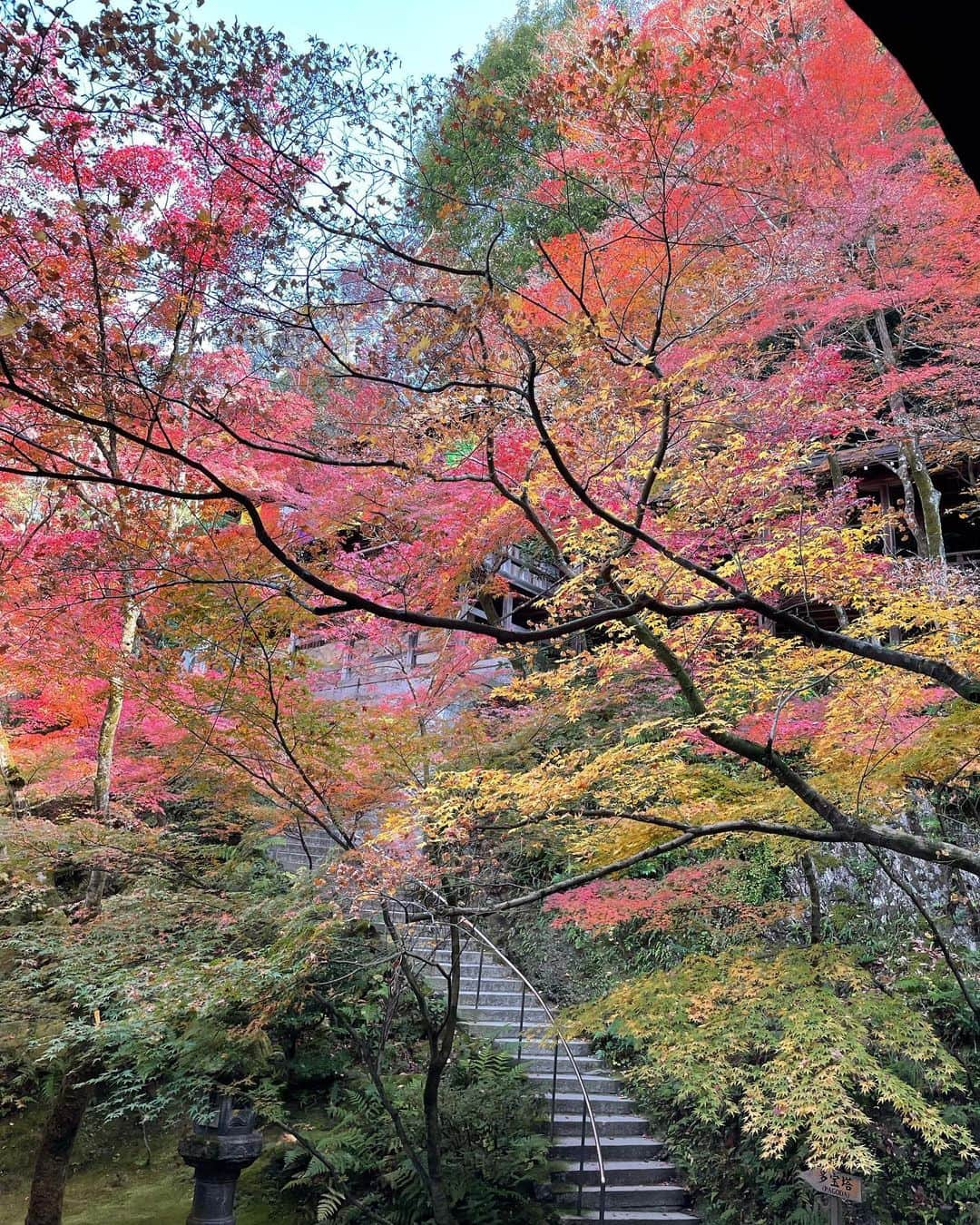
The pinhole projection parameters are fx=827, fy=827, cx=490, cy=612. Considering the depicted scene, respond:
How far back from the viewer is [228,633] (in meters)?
5.68

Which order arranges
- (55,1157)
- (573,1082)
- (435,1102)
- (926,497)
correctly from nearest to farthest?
(435,1102) < (55,1157) < (573,1082) < (926,497)

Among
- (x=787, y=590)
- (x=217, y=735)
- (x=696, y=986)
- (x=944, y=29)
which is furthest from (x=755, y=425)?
(x=944, y=29)

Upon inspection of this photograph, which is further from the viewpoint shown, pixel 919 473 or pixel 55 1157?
pixel 919 473

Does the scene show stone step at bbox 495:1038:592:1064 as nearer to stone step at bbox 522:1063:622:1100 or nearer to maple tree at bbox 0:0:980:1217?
stone step at bbox 522:1063:622:1100

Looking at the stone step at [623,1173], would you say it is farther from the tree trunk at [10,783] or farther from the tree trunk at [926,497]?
the tree trunk at [926,497]

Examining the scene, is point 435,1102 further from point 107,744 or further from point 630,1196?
point 107,744

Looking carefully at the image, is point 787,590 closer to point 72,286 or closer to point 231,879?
point 72,286

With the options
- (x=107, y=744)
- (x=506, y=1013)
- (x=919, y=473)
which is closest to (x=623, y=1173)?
(x=506, y=1013)

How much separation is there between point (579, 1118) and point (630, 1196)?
3.50 feet

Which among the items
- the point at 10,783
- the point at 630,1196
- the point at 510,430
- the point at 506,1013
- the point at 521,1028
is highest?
the point at 510,430

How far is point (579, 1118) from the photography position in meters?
8.27

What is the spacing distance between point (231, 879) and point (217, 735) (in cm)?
373

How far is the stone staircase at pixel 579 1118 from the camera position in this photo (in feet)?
23.4

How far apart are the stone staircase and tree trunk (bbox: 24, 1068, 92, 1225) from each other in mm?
3086
